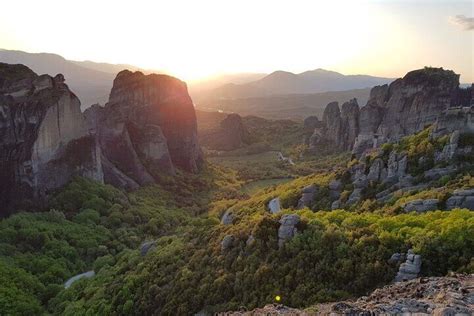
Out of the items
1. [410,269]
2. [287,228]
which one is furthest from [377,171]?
[410,269]

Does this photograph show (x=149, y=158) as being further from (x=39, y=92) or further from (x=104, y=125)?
(x=39, y=92)

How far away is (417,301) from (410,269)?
494 centimetres

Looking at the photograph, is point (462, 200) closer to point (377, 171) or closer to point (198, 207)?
point (377, 171)

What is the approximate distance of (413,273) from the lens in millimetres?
17594

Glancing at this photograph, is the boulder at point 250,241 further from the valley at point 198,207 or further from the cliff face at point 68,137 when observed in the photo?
the cliff face at point 68,137

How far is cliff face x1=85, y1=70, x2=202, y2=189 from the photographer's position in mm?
67562

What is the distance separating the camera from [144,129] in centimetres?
7381

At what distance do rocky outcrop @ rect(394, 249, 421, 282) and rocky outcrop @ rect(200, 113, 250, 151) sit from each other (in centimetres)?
10498

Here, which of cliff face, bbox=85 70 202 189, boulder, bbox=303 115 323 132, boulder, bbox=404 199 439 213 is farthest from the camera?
boulder, bbox=303 115 323 132

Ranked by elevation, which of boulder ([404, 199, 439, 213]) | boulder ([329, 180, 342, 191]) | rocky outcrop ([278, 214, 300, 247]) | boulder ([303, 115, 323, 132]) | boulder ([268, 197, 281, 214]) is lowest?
boulder ([303, 115, 323, 132])

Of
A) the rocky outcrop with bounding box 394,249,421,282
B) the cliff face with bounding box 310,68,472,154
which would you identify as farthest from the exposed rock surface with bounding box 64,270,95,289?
the cliff face with bounding box 310,68,472,154

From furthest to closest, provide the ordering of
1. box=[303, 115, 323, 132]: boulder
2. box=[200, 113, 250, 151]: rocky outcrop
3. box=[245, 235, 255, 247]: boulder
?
box=[303, 115, 323, 132]: boulder → box=[200, 113, 250, 151]: rocky outcrop → box=[245, 235, 255, 247]: boulder

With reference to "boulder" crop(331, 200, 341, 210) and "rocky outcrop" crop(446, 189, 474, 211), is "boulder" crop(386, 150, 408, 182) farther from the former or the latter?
"rocky outcrop" crop(446, 189, 474, 211)

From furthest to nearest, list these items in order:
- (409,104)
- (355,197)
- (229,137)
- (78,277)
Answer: (229,137), (409,104), (78,277), (355,197)
